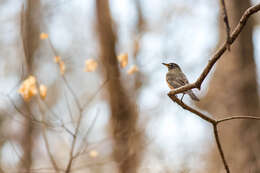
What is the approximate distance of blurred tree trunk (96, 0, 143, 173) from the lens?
5059 millimetres

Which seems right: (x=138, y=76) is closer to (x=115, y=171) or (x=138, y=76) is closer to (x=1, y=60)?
(x=115, y=171)

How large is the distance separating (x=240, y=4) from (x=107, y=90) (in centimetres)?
327

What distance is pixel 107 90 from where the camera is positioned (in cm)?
689

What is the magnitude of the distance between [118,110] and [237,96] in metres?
2.42

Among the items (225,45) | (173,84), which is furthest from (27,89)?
(225,45)

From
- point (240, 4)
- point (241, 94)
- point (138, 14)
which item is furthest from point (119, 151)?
point (138, 14)

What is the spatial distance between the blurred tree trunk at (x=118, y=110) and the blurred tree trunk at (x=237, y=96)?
5.97ft

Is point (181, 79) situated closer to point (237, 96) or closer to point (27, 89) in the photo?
point (27, 89)

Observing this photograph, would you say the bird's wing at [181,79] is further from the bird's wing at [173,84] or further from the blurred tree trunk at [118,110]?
the blurred tree trunk at [118,110]

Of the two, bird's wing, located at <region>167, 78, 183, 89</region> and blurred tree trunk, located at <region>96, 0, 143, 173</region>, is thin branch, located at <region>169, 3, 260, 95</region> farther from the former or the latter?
blurred tree trunk, located at <region>96, 0, 143, 173</region>

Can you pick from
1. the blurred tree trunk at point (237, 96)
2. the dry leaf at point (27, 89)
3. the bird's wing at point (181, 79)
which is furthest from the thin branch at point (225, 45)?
the blurred tree trunk at point (237, 96)

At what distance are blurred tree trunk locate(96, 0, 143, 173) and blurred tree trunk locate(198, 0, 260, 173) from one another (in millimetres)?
1819

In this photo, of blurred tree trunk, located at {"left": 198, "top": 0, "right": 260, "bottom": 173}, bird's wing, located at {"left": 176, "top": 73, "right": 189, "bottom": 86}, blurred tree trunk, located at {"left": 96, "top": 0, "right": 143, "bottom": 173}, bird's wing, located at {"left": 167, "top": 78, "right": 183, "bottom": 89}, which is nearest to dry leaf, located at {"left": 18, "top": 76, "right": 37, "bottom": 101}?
blurred tree trunk, located at {"left": 96, "top": 0, "right": 143, "bottom": 173}

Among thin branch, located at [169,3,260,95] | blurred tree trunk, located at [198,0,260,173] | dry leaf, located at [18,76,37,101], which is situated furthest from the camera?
blurred tree trunk, located at [198,0,260,173]
